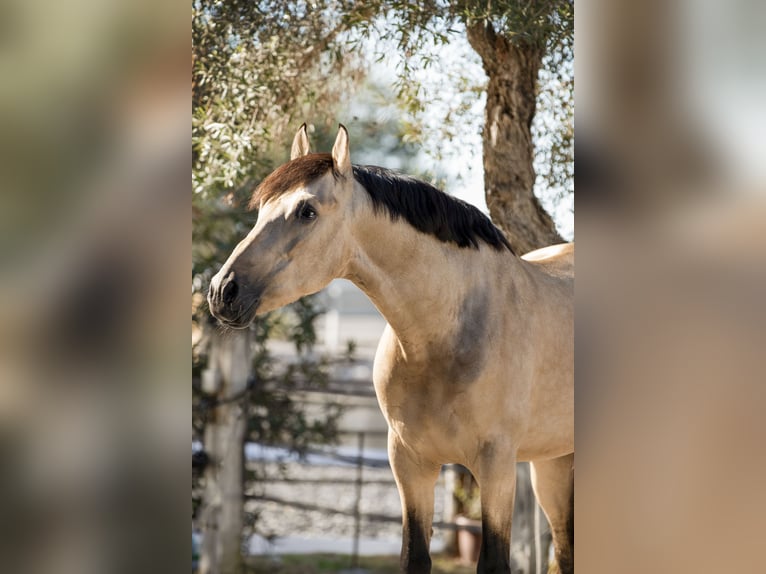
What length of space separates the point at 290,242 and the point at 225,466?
331cm

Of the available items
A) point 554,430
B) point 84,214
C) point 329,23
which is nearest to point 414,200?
point 554,430

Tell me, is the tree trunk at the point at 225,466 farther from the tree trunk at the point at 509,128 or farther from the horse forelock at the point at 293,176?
the horse forelock at the point at 293,176

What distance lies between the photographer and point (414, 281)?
76.0 inches

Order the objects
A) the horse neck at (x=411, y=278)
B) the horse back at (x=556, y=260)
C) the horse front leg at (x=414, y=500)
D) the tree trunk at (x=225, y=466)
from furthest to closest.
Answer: the tree trunk at (x=225, y=466), the horse back at (x=556, y=260), the horse front leg at (x=414, y=500), the horse neck at (x=411, y=278)

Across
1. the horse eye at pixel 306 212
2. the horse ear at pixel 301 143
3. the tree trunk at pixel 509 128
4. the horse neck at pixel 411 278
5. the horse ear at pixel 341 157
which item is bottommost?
the horse neck at pixel 411 278

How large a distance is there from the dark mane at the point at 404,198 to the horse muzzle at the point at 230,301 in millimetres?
243

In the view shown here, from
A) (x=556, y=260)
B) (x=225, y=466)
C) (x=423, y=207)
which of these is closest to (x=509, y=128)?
(x=556, y=260)

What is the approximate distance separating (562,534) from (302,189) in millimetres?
1669

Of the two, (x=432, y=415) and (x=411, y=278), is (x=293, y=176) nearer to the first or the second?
(x=411, y=278)

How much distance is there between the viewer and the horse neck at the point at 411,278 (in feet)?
6.14

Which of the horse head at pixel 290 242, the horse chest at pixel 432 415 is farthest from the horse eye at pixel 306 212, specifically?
the horse chest at pixel 432 415

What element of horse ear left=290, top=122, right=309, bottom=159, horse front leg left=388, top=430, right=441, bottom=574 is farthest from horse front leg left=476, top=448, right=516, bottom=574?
horse ear left=290, top=122, right=309, bottom=159

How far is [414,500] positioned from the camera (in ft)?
6.97

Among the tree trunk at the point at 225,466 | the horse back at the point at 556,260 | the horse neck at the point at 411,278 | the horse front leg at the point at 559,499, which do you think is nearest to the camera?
the horse neck at the point at 411,278
